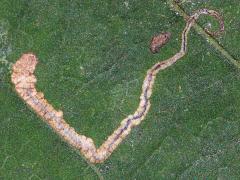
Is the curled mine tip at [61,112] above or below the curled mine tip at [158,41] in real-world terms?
below

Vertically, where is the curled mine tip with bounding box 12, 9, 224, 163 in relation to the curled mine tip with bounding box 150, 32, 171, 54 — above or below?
below

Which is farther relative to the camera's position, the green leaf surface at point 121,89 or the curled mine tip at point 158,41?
the curled mine tip at point 158,41

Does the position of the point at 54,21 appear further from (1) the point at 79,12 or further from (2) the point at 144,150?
(2) the point at 144,150

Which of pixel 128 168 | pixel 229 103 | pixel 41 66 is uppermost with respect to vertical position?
pixel 41 66

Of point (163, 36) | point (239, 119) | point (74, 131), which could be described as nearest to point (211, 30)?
point (163, 36)

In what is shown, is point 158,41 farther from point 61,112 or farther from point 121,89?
point 61,112

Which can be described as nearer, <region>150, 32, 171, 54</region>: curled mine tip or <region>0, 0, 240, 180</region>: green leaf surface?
<region>0, 0, 240, 180</region>: green leaf surface
